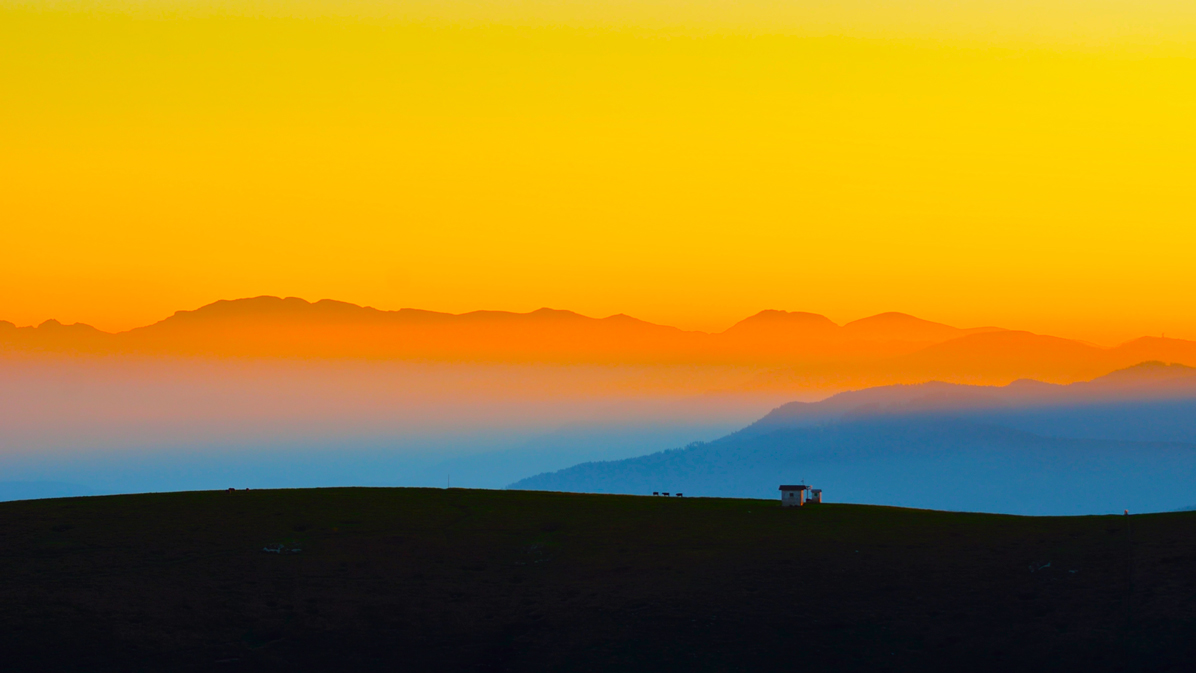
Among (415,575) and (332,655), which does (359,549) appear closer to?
(415,575)

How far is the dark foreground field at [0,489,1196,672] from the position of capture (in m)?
89.7

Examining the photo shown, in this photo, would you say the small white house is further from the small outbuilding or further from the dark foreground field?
the dark foreground field

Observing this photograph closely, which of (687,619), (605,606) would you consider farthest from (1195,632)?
(605,606)

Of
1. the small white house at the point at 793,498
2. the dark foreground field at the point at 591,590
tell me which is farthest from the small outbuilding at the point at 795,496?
the dark foreground field at the point at 591,590

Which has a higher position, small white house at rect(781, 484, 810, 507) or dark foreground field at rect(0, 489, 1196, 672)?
small white house at rect(781, 484, 810, 507)

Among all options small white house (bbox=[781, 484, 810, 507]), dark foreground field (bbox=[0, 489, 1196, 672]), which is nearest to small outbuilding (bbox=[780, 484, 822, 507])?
small white house (bbox=[781, 484, 810, 507])

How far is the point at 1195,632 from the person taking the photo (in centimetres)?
8744

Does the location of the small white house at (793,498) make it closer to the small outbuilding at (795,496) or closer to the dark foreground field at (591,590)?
the small outbuilding at (795,496)

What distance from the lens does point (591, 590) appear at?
103 m

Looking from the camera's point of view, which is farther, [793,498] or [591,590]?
[793,498]

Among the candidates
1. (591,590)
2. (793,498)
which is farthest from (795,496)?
(591,590)

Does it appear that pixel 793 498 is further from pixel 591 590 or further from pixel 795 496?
pixel 591 590

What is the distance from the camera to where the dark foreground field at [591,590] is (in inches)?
3531

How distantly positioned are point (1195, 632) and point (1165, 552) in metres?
15.6
